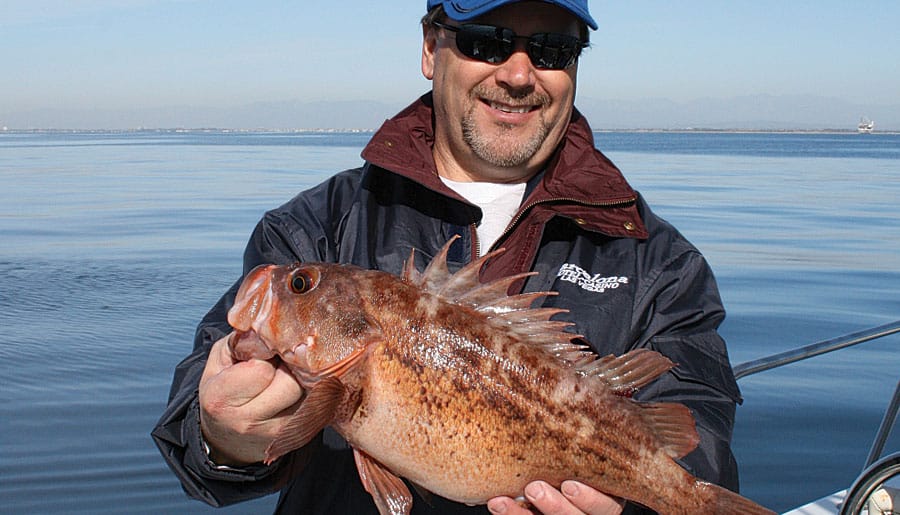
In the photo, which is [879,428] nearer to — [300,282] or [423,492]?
[423,492]

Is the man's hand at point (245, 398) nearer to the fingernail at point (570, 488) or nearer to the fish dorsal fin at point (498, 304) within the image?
the fish dorsal fin at point (498, 304)

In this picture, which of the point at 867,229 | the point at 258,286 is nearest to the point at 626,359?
the point at 258,286

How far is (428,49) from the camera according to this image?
13.6 ft

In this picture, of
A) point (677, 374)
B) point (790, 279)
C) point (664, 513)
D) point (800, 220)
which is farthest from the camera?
point (800, 220)

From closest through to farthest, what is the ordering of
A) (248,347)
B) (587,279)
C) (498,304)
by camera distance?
(248,347) → (498,304) → (587,279)

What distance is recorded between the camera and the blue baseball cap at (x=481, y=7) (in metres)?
3.61

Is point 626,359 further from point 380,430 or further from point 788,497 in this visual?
point 788,497

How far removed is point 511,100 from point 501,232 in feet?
1.83

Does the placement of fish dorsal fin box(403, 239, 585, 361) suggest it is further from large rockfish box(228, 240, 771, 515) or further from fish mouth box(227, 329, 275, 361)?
fish mouth box(227, 329, 275, 361)

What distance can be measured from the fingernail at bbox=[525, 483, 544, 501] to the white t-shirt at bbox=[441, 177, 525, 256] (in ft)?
4.21

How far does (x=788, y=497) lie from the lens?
7.91 meters

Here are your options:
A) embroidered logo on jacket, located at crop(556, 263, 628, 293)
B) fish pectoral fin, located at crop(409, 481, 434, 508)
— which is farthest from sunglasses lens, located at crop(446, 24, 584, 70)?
fish pectoral fin, located at crop(409, 481, 434, 508)

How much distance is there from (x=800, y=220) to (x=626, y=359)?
922 inches

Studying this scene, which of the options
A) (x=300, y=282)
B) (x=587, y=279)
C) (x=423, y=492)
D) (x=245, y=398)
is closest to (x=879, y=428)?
(x=587, y=279)
